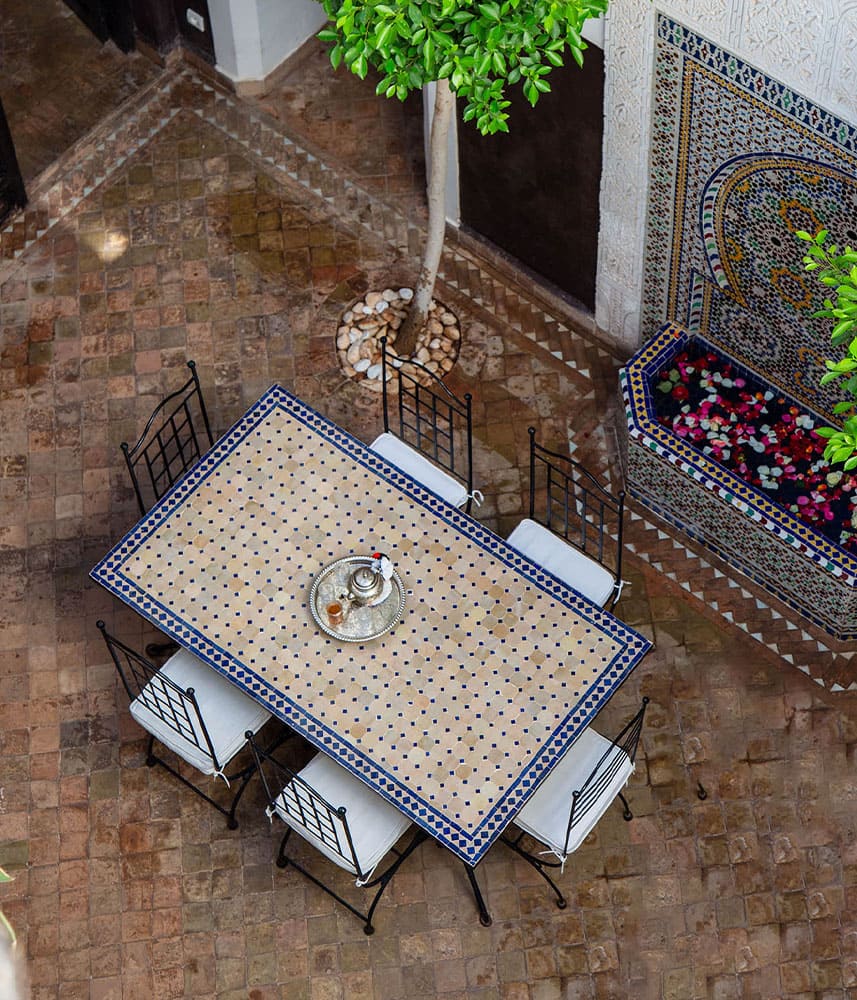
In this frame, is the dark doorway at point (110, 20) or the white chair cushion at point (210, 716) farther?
the dark doorway at point (110, 20)

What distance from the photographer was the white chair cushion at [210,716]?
5.53 meters

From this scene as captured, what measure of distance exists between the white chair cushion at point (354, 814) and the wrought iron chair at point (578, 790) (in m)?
0.48

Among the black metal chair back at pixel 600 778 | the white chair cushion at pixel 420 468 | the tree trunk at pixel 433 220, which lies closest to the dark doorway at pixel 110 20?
the tree trunk at pixel 433 220

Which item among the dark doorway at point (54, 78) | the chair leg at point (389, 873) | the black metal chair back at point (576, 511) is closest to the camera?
the chair leg at point (389, 873)

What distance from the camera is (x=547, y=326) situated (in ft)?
23.4

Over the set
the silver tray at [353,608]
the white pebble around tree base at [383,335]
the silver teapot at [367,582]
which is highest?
the silver teapot at [367,582]

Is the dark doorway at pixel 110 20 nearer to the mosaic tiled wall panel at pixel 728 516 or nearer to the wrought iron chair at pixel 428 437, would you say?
the wrought iron chair at pixel 428 437

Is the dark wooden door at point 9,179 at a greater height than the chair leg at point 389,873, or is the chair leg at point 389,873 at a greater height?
the dark wooden door at point 9,179

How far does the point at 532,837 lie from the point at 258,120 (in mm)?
4276

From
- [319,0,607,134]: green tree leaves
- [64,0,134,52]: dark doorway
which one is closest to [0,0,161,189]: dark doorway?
[64,0,134,52]: dark doorway

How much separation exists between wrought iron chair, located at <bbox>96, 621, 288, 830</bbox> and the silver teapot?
1.89ft

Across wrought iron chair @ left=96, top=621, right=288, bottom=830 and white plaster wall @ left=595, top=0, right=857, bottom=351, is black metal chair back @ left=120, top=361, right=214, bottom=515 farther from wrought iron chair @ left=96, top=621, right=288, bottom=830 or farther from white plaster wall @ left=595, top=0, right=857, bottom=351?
white plaster wall @ left=595, top=0, right=857, bottom=351

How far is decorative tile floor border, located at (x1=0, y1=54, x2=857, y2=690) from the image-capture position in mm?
6562

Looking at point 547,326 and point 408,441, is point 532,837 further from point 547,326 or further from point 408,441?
point 547,326
